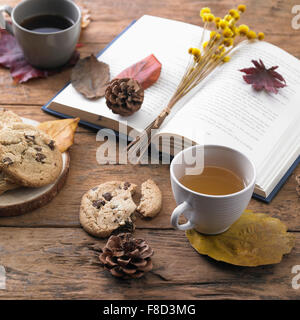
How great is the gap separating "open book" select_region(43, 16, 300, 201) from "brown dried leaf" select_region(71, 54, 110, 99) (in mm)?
19

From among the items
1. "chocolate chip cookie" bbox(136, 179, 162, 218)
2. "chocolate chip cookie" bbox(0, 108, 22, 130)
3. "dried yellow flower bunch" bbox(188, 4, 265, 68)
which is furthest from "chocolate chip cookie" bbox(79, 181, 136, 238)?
"dried yellow flower bunch" bbox(188, 4, 265, 68)

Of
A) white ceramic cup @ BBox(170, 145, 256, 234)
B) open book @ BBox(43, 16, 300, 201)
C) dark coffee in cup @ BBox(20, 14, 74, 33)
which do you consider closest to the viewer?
white ceramic cup @ BBox(170, 145, 256, 234)

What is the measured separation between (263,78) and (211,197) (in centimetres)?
57

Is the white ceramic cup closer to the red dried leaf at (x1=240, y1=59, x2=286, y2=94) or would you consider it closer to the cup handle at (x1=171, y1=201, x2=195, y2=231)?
the cup handle at (x1=171, y1=201, x2=195, y2=231)

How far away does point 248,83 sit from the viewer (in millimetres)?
1269

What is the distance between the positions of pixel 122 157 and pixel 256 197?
36 centimetres

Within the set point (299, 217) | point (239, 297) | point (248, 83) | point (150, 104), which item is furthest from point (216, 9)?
point (239, 297)

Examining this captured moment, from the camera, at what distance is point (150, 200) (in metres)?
1.04

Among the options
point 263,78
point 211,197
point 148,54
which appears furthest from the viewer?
point 148,54

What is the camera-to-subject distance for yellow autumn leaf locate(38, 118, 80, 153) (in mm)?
1137

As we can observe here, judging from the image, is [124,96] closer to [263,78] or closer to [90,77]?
[90,77]

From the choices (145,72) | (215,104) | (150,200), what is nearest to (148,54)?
(145,72)

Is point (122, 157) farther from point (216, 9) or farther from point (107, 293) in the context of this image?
point (216, 9)

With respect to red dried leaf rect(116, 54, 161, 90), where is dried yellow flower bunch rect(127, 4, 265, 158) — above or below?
above
